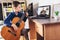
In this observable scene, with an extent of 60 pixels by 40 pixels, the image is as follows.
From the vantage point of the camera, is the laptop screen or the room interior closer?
the room interior

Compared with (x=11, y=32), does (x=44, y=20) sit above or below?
above

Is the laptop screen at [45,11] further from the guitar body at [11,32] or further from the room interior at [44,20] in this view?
the guitar body at [11,32]

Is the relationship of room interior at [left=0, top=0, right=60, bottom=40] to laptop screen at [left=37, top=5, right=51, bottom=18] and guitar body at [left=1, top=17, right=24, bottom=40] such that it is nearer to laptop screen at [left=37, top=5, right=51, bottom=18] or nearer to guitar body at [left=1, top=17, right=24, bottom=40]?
laptop screen at [left=37, top=5, right=51, bottom=18]

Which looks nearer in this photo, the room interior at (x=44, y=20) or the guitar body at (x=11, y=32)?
the room interior at (x=44, y=20)

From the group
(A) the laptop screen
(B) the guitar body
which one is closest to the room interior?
(A) the laptop screen

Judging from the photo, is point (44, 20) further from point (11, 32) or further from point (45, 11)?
point (11, 32)

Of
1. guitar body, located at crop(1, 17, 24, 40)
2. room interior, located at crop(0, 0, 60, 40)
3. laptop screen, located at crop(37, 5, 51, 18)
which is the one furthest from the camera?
guitar body, located at crop(1, 17, 24, 40)

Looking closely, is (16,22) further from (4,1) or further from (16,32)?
(4,1)

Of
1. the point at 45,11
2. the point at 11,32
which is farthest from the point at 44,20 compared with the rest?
the point at 11,32

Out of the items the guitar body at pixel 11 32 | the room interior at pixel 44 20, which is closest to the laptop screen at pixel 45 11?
the room interior at pixel 44 20

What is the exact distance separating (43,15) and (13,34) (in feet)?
2.50

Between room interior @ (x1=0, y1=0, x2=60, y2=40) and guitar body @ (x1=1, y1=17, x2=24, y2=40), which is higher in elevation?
room interior @ (x1=0, y1=0, x2=60, y2=40)

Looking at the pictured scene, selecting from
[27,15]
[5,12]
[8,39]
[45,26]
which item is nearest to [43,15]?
[27,15]

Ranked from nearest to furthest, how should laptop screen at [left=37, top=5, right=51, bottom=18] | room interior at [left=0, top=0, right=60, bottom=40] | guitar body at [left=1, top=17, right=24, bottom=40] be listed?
room interior at [left=0, top=0, right=60, bottom=40]
laptop screen at [left=37, top=5, right=51, bottom=18]
guitar body at [left=1, top=17, right=24, bottom=40]
